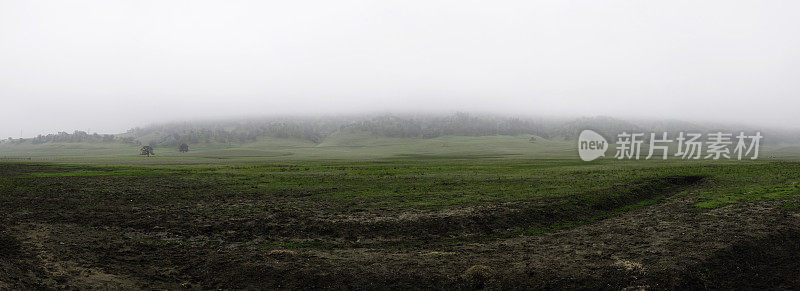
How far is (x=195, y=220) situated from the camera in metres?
28.2

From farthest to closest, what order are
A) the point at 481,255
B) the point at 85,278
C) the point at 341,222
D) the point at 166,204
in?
1. the point at 166,204
2. the point at 341,222
3. the point at 481,255
4. the point at 85,278

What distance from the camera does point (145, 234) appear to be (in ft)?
80.7

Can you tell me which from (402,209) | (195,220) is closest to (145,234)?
(195,220)

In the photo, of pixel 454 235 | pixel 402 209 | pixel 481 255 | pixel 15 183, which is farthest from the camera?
pixel 15 183

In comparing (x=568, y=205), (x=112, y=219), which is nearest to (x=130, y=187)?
(x=112, y=219)

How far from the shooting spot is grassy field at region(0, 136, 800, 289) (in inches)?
632

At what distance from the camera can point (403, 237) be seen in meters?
23.5

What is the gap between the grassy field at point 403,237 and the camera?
16.1m

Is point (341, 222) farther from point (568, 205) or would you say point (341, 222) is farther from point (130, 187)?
point (130, 187)

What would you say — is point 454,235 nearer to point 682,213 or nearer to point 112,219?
point 682,213

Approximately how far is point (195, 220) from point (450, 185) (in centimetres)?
2829

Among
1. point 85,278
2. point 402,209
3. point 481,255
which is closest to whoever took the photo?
point 85,278

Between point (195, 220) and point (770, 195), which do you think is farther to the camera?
point (770, 195)

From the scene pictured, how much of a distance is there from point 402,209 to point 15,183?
48.1 meters
